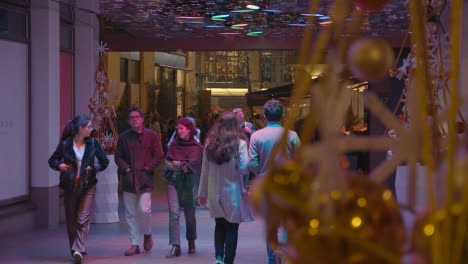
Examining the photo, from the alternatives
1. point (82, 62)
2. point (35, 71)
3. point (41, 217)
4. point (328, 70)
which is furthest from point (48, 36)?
point (328, 70)

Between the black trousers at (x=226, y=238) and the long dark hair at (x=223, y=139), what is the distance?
1.98 feet

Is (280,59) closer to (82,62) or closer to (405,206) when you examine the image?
(82,62)

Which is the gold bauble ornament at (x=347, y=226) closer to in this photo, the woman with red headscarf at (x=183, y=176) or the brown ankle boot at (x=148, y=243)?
the woman with red headscarf at (x=183, y=176)

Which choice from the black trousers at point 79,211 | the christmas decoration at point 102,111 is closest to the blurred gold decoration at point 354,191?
the black trousers at point 79,211

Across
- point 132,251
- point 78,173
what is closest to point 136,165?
point 78,173

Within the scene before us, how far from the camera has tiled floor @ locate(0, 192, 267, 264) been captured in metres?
6.50

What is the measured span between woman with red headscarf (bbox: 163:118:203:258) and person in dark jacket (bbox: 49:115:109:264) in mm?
893

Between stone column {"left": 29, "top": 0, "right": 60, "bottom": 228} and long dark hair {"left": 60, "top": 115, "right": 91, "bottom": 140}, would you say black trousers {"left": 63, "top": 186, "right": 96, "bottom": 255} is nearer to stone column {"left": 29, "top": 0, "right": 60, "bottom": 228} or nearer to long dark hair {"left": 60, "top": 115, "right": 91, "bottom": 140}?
long dark hair {"left": 60, "top": 115, "right": 91, "bottom": 140}

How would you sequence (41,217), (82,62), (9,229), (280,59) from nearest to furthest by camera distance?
(9,229) → (41,217) → (82,62) → (280,59)

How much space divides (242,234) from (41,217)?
2.93 m

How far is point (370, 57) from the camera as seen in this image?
1.83 ft

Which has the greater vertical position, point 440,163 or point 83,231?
point 440,163

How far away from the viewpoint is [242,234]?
8.16 m

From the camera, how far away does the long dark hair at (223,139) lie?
5469 mm
